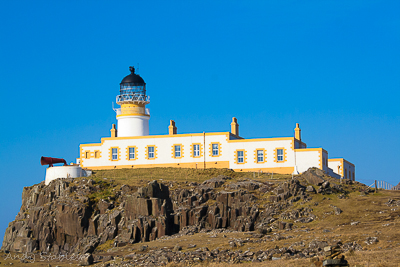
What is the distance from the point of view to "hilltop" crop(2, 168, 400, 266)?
135 ft

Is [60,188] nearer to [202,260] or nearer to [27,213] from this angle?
[27,213]

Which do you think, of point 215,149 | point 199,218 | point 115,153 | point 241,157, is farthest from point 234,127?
point 199,218

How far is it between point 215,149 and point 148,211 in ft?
53.5

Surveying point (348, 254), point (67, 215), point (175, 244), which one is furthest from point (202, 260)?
point (67, 215)

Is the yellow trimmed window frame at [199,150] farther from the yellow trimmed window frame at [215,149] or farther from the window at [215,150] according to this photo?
the window at [215,150]

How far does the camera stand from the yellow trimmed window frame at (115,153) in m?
69.2

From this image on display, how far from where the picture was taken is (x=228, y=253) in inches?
1602

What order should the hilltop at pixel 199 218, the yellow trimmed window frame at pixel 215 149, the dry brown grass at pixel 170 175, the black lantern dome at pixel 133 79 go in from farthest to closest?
the black lantern dome at pixel 133 79
the yellow trimmed window frame at pixel 215 149
the dry brown grass at pixel 170 175
the hilltop at pixel 199 218

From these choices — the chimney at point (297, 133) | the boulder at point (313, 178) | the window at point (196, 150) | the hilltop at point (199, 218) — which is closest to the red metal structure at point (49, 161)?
the hilltop at point (199, 218)

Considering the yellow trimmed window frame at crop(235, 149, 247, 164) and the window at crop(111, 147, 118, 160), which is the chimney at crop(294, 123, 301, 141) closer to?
the yellow trimmed window frame at crop(235, 149, 247, 164)

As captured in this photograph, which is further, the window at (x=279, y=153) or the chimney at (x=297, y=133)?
the chimney at (x=297, y=133)

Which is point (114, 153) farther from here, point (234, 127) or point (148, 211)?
point (148, 211)

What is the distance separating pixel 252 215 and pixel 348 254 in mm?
17286

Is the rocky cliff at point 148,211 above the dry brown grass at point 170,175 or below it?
below
